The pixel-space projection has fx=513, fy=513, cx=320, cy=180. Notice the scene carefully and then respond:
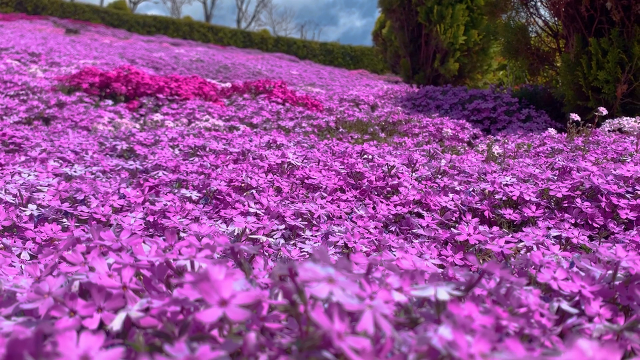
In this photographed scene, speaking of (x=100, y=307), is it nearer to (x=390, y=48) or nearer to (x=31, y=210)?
(x=31, y=210)

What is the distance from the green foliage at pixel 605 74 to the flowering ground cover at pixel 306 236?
825 millimetres

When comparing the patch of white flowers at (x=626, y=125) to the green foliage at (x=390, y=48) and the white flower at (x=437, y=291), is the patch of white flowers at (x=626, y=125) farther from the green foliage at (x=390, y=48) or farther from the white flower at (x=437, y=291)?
the green foliage at (x=390, y=48)

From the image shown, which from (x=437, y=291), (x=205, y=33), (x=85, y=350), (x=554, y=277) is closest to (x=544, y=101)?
(x=554, y=277)

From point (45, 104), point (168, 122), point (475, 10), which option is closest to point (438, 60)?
point (475, 10)

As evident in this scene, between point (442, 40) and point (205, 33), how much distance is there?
26633 mm

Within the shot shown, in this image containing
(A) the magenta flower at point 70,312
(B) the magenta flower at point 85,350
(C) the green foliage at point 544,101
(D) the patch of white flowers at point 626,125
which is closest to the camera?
(B) the magenta flower at point 85,350

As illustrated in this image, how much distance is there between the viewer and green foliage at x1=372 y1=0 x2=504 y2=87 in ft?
43.3

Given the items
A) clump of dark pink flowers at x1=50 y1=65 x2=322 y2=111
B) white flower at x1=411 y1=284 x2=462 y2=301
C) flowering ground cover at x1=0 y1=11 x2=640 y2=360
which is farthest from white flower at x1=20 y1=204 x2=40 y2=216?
clump of dark pink flowers at x1=50 y1=65 x2=322 y2=111

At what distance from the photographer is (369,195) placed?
414 cm

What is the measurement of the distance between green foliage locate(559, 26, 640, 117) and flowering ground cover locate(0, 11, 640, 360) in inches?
32.5

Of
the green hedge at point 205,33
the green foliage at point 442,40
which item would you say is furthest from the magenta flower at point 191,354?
the green hedge at point 205,33

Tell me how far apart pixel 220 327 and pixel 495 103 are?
378 inches

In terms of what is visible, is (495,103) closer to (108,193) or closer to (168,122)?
(168,122)

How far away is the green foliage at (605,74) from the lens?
8273 mm
